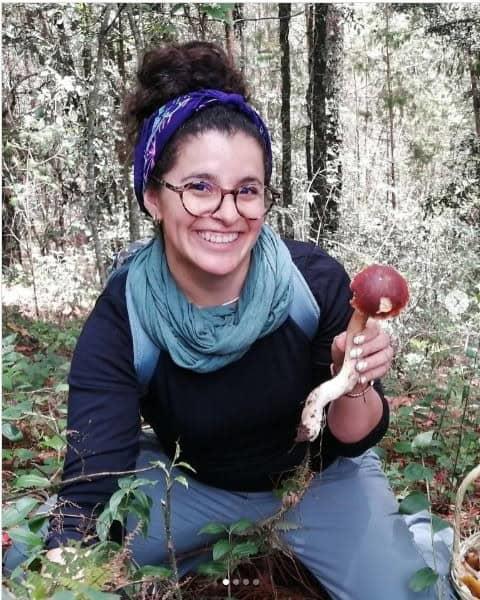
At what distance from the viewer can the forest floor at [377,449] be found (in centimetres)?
150

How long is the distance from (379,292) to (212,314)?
1.64ft

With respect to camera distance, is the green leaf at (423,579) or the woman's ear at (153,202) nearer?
the green leaf at (423,579)

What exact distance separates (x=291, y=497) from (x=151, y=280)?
755 millimetres

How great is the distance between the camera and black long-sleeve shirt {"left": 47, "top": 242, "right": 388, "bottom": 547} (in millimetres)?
1782

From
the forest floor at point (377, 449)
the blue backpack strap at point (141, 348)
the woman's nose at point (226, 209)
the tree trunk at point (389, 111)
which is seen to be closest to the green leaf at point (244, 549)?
the forest floor at point (377, 449)

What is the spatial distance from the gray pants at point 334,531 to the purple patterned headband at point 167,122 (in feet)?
3.11

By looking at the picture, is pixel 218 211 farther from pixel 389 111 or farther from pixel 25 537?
pixel 389 111

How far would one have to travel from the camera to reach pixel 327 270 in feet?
6.33

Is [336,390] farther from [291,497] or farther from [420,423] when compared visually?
A: [420,423]

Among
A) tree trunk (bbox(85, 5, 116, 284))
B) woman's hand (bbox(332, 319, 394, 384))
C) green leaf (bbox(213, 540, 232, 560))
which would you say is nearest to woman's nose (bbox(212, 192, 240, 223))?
woman's hand (bbox(332, 319, 394, 384))

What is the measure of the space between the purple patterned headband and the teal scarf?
272 millimetres

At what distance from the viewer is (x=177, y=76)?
1822 millimetres

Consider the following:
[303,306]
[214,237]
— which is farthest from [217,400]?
[214,237]

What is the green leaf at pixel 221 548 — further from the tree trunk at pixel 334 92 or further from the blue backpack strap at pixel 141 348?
the tree trunk at pixel 334 92
